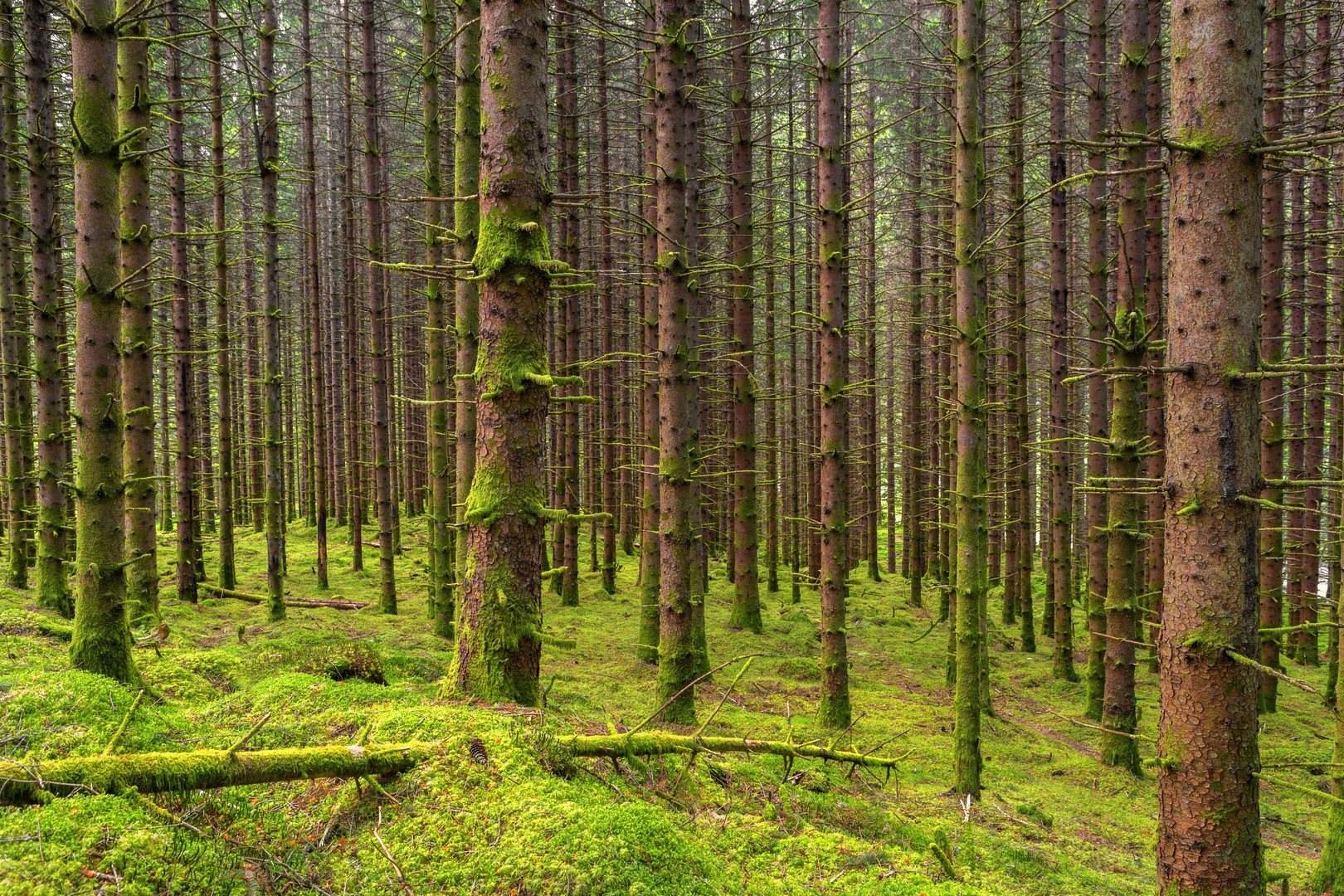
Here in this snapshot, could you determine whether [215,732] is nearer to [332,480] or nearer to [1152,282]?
[1152,282]

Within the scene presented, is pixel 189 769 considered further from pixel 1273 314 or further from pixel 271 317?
pixel 1273 314

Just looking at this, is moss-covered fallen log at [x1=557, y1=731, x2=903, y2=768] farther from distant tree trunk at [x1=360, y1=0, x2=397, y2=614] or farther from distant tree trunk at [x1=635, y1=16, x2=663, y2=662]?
distant tree trunk at [x1=360, y1=0, x2=397, y2=614]

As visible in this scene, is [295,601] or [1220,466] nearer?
[1220,466]

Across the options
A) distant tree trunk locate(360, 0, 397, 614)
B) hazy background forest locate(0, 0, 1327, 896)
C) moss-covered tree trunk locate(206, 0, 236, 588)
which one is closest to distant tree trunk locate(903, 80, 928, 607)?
hazy background forest locate(0, 0, 1327, 896)

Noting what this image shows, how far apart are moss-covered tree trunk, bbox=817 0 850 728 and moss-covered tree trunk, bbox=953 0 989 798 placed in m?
1.29

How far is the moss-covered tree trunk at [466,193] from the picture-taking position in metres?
8.09

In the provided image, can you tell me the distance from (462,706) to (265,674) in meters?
2.39

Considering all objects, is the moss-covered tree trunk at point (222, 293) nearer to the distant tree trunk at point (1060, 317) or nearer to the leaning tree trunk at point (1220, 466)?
the leaning tree trunk at point (1220, 466)

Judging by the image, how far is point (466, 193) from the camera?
8.02m

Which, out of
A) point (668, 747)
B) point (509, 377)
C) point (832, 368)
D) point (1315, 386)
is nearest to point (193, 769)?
point (668, 747)

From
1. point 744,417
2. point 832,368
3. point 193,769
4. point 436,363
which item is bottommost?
point 193,769

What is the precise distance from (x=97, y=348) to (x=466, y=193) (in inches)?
183

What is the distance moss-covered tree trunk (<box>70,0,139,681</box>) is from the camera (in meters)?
4.06

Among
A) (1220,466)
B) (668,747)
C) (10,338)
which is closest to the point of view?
(1220,466)
